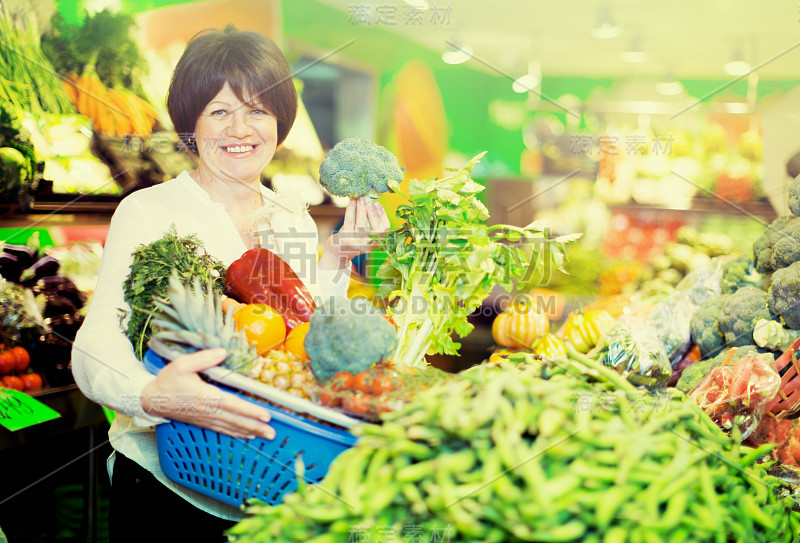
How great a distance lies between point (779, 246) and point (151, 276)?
5.76 feet

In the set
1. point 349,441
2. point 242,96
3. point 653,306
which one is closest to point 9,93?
point 242,96

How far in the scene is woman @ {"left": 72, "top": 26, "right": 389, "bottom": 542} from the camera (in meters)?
1.16

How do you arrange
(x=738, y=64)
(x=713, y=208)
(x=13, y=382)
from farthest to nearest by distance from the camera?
A: 1. (x=738, y=64)
2. (x=713, y=208)
3. (x=13, y=382)

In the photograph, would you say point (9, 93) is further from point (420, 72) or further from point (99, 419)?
point (420, 72)

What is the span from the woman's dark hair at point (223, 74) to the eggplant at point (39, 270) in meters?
1.04

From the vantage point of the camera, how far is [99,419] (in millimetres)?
2330

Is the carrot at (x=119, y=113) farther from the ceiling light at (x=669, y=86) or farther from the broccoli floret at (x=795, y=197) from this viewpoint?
the ceiling light at (x=669, y=86)

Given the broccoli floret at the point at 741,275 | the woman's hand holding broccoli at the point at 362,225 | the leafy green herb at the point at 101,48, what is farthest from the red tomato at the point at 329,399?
the leafy green herb at the point at 101,48

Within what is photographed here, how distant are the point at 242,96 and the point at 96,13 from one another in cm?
152

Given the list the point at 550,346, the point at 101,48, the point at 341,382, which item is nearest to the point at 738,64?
the point at 550,346

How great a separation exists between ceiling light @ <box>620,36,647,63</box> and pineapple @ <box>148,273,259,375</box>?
18.7 feet

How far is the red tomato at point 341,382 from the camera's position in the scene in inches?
42.8

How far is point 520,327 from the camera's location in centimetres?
252

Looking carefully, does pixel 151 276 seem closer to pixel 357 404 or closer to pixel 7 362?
pixel 357 404
